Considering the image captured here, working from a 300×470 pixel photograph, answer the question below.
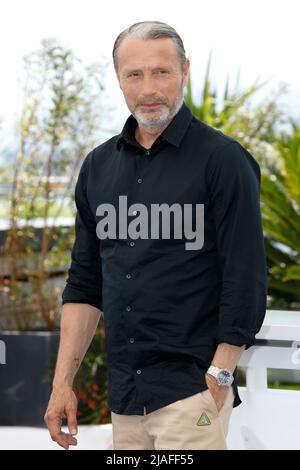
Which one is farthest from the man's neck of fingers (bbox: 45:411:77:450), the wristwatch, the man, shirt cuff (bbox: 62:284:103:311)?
fingers (bbox: 45:411:77:450)

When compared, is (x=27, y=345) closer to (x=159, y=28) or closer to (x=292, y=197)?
(x=292, y=197)

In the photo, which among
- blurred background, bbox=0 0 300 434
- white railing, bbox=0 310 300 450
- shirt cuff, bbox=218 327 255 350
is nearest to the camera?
shirt cuff, bbox=218 327 255 350

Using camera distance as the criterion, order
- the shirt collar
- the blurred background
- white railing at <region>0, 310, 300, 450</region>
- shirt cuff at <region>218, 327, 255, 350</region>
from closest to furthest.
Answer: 1. shirt cuff at <region>218, 327, 255, 350</region>
2. the shirt collar
3. white railing at <region>0, 310, 300, 450</region>
4. the blurred background

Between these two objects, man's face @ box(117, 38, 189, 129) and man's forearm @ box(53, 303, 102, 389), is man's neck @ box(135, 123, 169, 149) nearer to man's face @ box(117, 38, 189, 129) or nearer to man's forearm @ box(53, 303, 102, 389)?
man's face @ box(117, 38, 189, 129)

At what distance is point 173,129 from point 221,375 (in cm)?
46

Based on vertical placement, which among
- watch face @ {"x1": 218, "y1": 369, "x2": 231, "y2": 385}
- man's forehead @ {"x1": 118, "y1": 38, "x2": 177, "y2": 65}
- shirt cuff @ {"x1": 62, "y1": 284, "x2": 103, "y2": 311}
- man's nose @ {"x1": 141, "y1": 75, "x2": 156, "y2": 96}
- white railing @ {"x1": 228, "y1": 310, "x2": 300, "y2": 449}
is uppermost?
man's forehead @ {"x1": 118, "y1": 38, "x2": 177, "y2": 65}

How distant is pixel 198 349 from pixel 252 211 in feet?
0.87

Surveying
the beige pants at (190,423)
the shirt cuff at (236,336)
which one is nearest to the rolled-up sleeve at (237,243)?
the shirt cuff at (236,336)

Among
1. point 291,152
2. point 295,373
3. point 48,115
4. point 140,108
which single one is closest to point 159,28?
point 140,108

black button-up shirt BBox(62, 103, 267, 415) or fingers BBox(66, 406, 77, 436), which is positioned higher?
black button-up shirt BBox(62, 103, 267, 415)

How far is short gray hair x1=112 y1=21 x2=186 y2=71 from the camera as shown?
159 cm

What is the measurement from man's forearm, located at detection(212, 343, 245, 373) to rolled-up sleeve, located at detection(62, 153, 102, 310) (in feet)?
1.19

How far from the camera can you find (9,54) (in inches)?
195

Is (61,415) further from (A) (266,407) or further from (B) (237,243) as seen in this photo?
(A) (266,407)
